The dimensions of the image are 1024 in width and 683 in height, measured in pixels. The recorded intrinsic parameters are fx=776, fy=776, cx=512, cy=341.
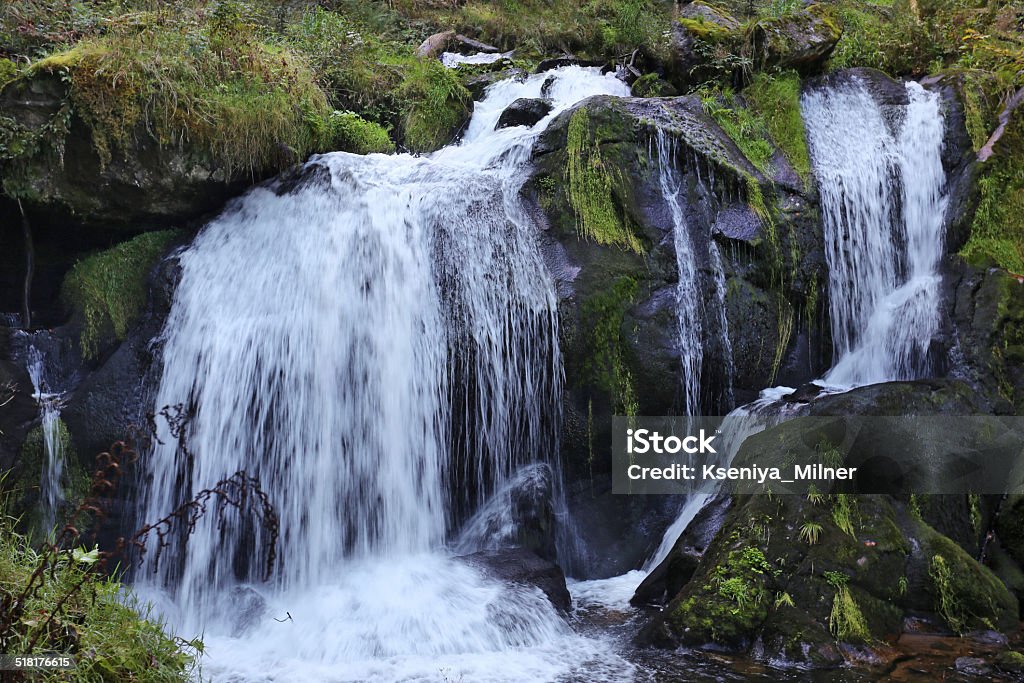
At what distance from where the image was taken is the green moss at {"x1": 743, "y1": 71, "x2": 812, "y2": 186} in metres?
8.18

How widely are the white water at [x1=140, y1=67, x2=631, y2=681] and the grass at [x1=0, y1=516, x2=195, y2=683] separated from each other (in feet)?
4.71

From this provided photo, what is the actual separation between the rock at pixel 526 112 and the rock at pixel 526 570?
5.37 metres

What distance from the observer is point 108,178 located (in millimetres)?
7051

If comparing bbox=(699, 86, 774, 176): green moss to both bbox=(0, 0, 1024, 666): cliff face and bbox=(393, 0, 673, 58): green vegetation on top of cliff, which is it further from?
bbox=(393, 0, 673, 58): green vegetation on top of cliff

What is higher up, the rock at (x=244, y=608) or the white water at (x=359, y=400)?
the white water at (x=359, y=400)

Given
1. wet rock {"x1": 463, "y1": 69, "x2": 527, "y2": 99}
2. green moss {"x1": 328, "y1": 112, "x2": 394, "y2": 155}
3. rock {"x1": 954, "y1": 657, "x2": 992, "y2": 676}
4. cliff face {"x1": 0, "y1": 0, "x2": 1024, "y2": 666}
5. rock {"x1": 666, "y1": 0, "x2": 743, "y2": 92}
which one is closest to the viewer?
rock {"x1": 954, "y1": 657, "x2": 992, "y2": 676}

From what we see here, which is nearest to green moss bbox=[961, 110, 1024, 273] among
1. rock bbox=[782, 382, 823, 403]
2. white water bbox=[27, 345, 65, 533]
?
rock bbox=[782, 382, 823, 403]

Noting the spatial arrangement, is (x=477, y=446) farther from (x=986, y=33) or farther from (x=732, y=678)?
(x=986, y=33)

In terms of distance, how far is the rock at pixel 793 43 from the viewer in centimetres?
887

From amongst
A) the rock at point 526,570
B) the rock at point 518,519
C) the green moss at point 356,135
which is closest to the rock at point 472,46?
the green moss at point 356,135

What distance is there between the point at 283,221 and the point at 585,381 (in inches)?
130

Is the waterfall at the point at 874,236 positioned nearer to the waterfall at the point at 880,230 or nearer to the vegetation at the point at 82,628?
the waterfall at the point at 880,230

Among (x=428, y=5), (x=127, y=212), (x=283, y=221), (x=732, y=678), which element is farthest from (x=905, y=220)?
(x=428, y=5)

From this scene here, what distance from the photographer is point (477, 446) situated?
662 cm
